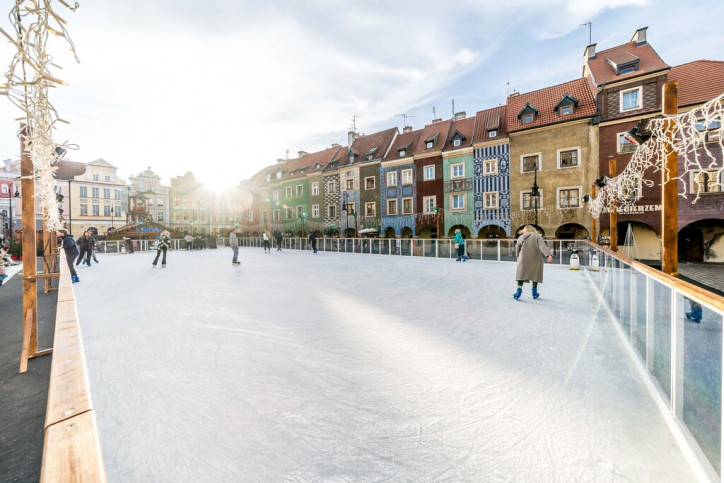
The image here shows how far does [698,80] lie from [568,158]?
7627mm

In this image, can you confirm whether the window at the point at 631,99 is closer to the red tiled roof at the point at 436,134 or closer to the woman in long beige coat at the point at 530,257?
the red tiled roof at the point at 436,134

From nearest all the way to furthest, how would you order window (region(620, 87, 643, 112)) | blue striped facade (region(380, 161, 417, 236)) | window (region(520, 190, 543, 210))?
window (region(620, 87, 643, 112)) → window (region(520, 190, 543, 210)) → blue striped facade (region(380, 161, 417, 236))

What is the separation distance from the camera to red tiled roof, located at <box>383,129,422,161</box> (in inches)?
1200

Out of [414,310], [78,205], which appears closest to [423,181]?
[414,310]

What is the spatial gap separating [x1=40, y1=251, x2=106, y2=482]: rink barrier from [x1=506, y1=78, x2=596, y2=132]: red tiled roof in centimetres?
2688

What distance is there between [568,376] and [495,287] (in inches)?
215

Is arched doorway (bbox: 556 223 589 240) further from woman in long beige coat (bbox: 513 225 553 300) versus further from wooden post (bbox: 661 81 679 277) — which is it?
wooden post (bbox: 661 81 679 277)

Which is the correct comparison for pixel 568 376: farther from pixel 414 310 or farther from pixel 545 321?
pixel 414 310

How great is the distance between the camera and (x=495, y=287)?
340 inches

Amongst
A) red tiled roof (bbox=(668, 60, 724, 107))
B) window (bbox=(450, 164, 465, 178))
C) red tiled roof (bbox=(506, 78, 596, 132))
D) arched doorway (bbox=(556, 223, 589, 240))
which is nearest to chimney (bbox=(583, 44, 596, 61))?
red tiled roof (bbox=(506, 78, 596, 132))

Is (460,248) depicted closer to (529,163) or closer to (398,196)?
(529,163)

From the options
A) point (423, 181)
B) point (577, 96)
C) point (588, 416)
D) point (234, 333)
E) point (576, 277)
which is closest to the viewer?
point (588, 416)

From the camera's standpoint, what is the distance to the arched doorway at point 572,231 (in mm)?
21178

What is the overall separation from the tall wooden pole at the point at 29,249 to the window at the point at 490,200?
982 inches
